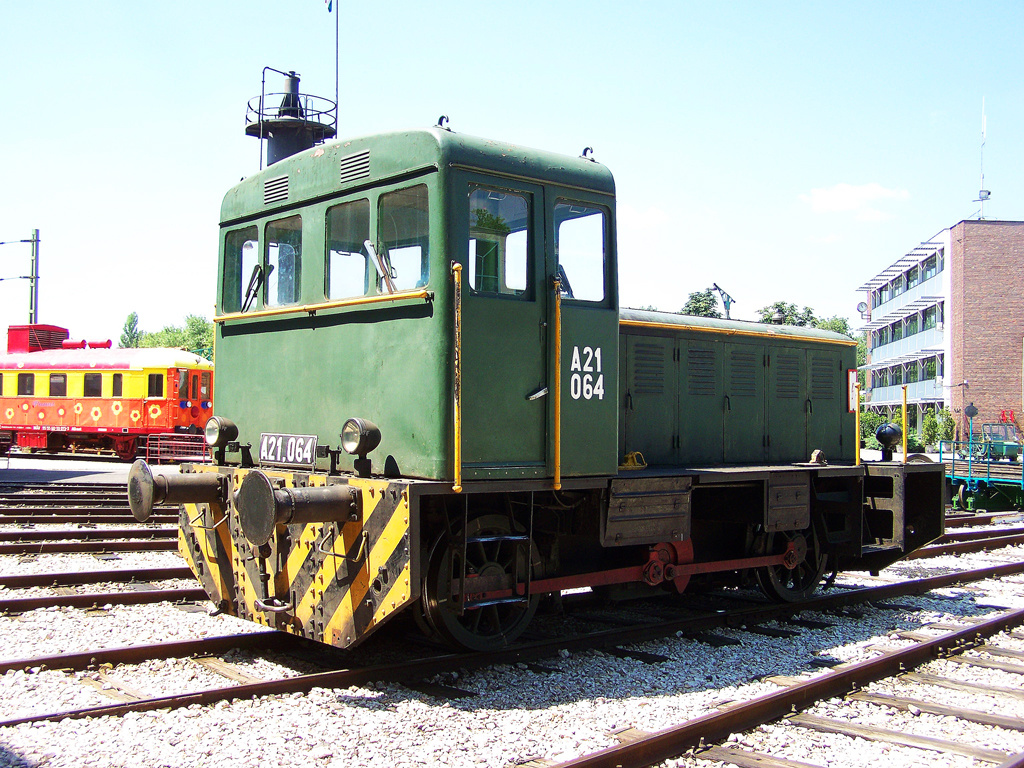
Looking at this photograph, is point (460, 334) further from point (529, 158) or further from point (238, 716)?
point (238, 716)

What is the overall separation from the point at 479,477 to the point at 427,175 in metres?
1.79

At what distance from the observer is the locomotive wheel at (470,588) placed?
5.16m

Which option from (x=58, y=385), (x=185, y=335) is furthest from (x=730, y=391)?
(x=185, y=335)

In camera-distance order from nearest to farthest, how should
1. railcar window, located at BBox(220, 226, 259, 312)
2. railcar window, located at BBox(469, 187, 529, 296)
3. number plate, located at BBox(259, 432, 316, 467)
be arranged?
1. railcar window, located at BBox(469, 187, 529, 296)
2. number plate, located at BBox(259, 432, 316, 467)
3. railcar window, located at BBox(220, 226, 259, 312)

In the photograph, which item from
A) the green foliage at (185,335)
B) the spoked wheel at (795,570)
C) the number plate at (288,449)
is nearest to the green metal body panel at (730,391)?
the spoked wheel at (795,570)

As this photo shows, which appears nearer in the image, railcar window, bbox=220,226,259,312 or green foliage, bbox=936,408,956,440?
railcar window, bbox=220,226,259,312

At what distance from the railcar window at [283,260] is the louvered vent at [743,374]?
400 centimetres

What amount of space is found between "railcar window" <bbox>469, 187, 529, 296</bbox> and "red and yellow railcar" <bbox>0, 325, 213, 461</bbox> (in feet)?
67.7

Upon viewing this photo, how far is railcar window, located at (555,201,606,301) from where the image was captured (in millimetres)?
5609

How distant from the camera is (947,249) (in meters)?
46.2

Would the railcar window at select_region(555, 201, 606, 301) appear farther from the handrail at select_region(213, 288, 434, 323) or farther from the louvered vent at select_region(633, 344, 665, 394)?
the louvered vent at select_region(633, 344, 665, 394)

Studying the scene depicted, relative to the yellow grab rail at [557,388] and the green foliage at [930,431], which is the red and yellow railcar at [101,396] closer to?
the yellow grab rail at [557,388]

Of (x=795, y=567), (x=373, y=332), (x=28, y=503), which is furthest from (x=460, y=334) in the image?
(x=28, y=503)

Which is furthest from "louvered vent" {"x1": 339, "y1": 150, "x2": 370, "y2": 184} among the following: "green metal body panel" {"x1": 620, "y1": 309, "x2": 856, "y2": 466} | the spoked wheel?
the spoked wheel
